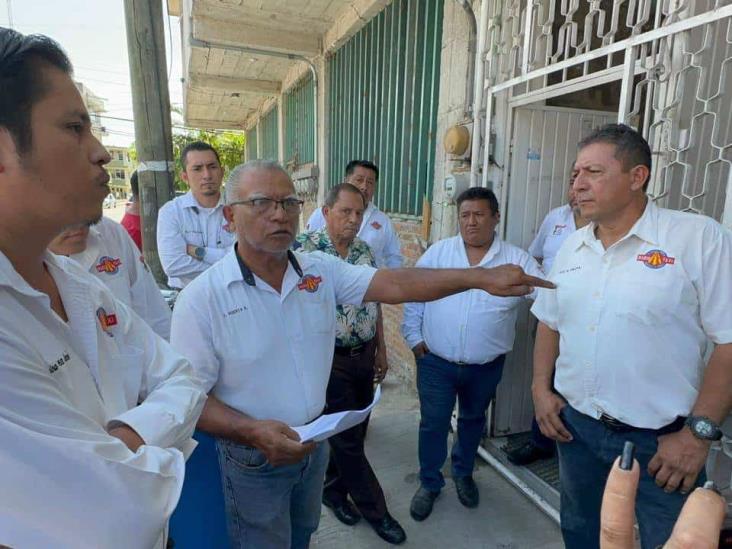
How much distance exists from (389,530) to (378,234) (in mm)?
2158

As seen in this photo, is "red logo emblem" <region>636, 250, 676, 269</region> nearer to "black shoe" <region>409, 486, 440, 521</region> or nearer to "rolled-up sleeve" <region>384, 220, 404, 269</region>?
"black shoe" <region>409, 486, 440, 521</region>

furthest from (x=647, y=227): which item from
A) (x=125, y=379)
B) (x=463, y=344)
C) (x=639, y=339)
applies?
(x=125, y=379)

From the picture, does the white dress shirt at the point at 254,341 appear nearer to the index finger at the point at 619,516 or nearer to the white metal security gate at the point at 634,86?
the index finger at the point at 619,516

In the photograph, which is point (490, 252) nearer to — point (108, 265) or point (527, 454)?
point (527, 454)

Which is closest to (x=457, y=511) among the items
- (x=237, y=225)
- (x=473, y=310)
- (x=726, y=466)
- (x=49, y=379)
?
(x=473, y=310)

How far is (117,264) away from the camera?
7.36ft

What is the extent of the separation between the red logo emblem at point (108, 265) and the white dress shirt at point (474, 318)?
69.4 inches

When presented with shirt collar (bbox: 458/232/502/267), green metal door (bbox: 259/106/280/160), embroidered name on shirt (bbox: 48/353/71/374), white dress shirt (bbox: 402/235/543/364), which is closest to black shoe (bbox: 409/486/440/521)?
white dress shirt (bbox: 402/235/543/364)

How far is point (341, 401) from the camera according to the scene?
268cm

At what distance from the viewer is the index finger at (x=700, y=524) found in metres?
0.62

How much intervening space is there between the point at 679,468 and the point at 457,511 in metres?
1.62

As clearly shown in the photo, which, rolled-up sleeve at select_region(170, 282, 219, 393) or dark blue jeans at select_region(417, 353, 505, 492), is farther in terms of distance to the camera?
dark blue jeans at select_region(417, 353, 505, 492)

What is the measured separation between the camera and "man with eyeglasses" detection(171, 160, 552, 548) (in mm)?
1598

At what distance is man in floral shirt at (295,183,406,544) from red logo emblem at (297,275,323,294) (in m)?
0.87
